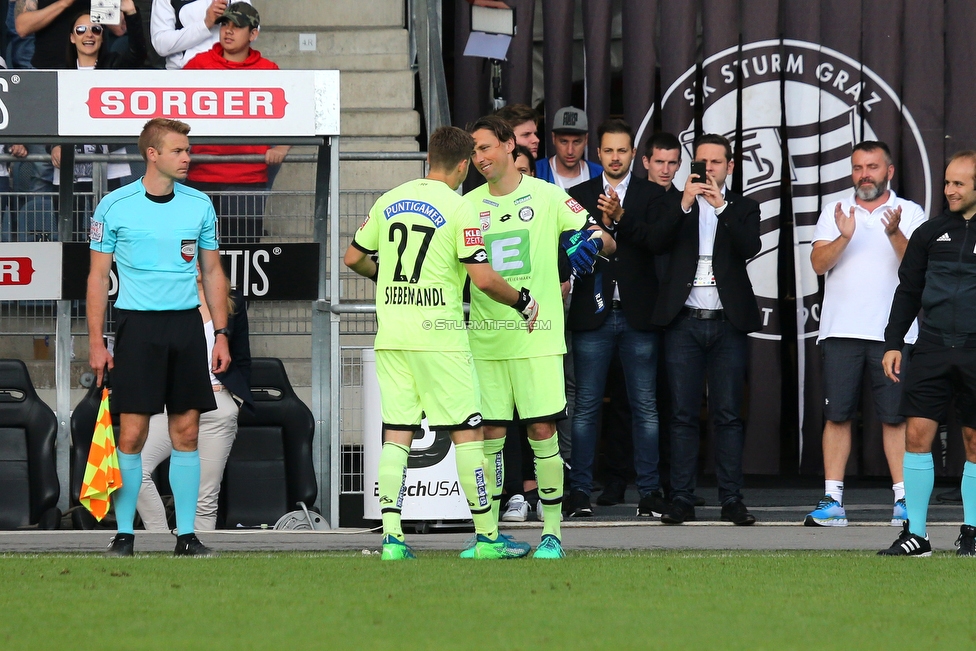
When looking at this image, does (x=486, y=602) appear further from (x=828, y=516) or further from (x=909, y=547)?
(x=828, y=516)

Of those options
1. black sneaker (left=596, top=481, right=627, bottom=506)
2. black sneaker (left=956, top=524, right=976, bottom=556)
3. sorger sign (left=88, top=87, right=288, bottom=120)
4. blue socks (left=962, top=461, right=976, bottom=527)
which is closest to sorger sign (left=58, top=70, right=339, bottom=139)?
sorger sign (left=88, top=87, right=288, bottom=120)

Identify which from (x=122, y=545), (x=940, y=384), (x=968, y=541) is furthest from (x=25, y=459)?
(x=968, y=541)

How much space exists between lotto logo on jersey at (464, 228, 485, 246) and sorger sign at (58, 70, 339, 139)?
2.17m

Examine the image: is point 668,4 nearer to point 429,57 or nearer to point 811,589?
point 429,57

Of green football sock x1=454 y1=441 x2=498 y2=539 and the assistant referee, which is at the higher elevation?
the assistant referee

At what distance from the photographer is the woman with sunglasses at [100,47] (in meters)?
10.2

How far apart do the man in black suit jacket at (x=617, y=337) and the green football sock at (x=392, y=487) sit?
7.60 ft

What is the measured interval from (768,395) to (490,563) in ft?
14.3

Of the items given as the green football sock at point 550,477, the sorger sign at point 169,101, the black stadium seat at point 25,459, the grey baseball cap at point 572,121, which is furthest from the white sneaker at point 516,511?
the black stadium seat at point 25,459

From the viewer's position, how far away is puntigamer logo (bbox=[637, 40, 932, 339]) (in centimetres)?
1015

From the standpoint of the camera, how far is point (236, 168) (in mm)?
9672

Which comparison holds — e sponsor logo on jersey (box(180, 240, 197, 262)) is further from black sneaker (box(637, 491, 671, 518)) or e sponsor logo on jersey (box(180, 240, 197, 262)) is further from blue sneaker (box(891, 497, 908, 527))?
blue sneaker (box(891, 497, 908, 527))

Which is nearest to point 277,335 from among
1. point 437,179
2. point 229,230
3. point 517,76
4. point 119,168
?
point 229,230

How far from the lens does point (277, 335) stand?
983 cm
